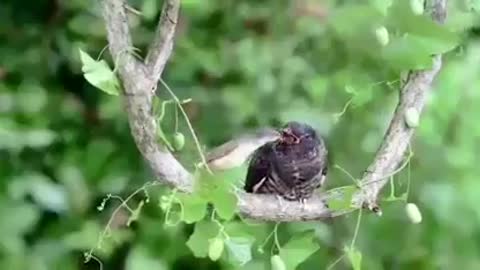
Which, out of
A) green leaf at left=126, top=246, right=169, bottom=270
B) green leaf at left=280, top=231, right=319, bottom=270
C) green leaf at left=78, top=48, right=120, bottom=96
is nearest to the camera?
green leaf at left=78, top=48, right=120, bottom=96

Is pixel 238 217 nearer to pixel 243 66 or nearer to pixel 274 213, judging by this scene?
pixel 274 213

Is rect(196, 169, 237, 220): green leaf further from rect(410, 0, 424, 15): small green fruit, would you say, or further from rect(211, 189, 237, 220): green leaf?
rect(410, 0, 424, 15): small green fruit

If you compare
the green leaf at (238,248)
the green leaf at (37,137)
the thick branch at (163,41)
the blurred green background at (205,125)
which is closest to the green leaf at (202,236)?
the green leaf at (238,248)

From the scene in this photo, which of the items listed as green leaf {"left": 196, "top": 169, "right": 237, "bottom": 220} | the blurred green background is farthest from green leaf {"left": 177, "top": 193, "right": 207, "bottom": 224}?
the blurred green background

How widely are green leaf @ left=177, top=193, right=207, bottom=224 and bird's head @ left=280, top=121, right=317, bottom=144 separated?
0.33 feet

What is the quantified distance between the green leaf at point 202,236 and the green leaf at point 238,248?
0.01m

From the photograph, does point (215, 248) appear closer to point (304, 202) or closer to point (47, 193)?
point (304, 202)

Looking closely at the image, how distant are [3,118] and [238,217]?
592 millimetres

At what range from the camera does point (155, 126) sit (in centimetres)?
72

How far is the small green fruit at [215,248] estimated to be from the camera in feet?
2.46

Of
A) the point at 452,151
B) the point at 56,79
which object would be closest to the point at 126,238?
the point at 56,79

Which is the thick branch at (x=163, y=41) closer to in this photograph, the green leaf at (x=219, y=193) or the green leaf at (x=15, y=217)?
the green leaf at (x=219, y=193)

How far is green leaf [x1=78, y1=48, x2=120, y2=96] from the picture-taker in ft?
2.30

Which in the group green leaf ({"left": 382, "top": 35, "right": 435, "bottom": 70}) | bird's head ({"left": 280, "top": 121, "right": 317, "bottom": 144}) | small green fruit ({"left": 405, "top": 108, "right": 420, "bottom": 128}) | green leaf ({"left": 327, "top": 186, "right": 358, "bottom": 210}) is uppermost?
green leaf ({"left": 382, "top": 35, "right": 435, "bottom": 70})
